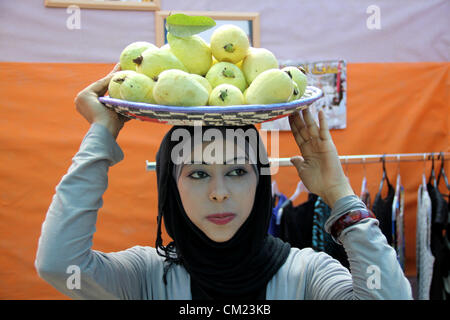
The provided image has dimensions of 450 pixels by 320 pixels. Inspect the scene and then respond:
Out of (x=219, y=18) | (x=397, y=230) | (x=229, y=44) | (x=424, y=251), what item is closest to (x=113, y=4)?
(x=219, y=18)

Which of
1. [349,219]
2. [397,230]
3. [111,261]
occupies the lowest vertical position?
[397,230]

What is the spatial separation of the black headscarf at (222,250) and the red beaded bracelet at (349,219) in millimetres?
215

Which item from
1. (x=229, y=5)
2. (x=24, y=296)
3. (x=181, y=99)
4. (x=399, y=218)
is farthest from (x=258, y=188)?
(x=24, y=296)

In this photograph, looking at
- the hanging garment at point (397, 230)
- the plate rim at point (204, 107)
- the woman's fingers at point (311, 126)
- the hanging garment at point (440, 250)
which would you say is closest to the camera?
the plate rim at point (204, 107)

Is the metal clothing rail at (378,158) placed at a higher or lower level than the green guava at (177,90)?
lower

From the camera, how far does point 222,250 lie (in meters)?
1.07

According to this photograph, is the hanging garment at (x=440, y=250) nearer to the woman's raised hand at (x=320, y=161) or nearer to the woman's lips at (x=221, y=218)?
the woman's raised hand at (x=320, y=161)

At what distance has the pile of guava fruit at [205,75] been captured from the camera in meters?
0.80

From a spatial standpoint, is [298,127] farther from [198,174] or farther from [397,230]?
[397,230]

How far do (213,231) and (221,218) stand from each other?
40 mm

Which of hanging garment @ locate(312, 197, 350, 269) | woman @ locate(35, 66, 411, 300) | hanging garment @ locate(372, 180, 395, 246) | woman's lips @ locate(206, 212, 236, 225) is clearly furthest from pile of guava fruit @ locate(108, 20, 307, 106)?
hanging garment @ locate(372, 180, 395, 246)

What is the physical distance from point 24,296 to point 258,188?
189 centimetres

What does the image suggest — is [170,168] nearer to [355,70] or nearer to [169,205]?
[169,205]

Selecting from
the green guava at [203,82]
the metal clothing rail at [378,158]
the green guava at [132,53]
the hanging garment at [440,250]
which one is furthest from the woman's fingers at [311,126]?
the hanging garment at [440,250]
